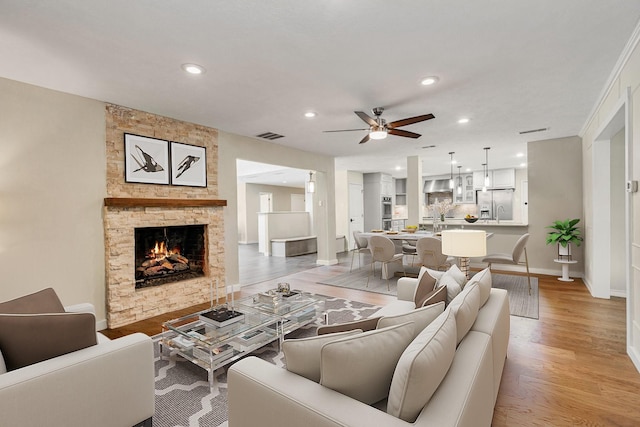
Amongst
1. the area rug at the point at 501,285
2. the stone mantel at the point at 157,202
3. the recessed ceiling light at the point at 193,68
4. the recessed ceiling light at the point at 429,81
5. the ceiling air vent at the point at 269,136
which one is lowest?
the area rug at the point at 501,285

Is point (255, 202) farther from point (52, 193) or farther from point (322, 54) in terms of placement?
point (322, 54)

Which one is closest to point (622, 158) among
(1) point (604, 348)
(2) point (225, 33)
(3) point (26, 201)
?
(1) point (604, 348)

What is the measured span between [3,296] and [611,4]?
5.33 metres

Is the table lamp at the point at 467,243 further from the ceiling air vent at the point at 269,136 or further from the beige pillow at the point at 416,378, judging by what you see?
the ceiling air vent at the point at 269,136

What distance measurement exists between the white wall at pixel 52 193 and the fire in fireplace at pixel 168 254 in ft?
1.94

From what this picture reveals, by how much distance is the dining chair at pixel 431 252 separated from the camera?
4570 millimetres

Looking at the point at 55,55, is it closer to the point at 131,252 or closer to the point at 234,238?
the point at 131,252

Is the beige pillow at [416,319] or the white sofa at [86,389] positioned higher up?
the beige pillow at [416,319]

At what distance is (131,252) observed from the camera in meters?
3.67

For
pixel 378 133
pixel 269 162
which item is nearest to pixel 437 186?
pixel 269 162

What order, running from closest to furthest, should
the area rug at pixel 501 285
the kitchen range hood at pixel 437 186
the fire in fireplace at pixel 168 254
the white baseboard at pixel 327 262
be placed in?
1. the area rug at pixel 501 285
2. the fire in fireplace at pixel 168 254
3. the white baseboard at pixel 327 262
4. the kitchen range hood at pixel 437 186

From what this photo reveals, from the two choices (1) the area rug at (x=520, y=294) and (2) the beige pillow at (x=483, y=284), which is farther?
(1) the area rug at (x=520, y=294)

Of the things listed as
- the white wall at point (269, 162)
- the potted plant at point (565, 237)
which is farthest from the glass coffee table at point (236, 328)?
the potted plant at point (565, 237)

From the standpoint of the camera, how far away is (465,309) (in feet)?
5.20
